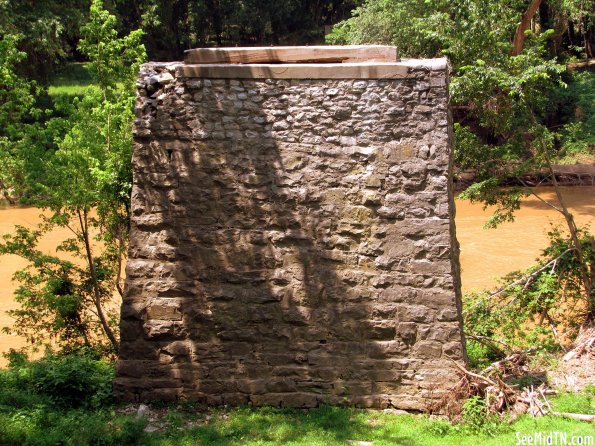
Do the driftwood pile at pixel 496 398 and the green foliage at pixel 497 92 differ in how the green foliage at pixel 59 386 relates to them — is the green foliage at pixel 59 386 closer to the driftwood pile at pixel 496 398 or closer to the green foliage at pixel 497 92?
the driftwood pile at pixel 496 398

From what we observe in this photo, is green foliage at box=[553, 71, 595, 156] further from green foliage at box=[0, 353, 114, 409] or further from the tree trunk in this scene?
green foliage at box=[0, 353, 114, 409]

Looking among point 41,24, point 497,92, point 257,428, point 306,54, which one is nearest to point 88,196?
point 306,54

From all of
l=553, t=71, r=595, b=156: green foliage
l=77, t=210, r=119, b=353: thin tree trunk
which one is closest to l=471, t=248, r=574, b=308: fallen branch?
l=77, t=210, r=119, b=353: thin tree trunk

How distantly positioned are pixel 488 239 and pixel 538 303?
7.55 m

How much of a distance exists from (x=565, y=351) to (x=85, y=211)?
612 cm

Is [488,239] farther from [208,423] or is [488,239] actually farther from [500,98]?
[208,423]

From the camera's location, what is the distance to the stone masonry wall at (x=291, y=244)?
6.01 m

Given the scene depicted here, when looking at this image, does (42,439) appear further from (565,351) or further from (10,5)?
(10,5)

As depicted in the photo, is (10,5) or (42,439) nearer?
(42,439)

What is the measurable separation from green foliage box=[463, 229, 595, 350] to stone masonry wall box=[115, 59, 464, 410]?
303 centimetres

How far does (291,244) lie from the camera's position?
20.3ft

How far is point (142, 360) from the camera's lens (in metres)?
6.41

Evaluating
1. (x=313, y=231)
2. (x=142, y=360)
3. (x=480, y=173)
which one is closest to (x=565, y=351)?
(x=480, y=173)

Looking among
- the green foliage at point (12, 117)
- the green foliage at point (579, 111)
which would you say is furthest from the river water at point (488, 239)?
the green foliage at point (12, 117)
